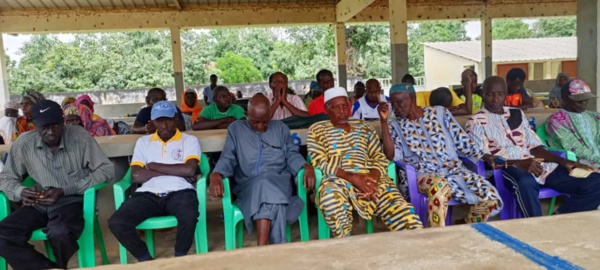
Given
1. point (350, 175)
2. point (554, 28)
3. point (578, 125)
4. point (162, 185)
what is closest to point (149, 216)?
point (162, 185)

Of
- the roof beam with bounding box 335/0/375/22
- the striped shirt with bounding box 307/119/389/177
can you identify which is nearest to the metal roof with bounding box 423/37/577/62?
the roof beam with bounding box 335/0/375/22

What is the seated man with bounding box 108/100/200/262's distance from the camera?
284 centimetres

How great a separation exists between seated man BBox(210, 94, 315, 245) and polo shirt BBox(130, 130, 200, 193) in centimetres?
23

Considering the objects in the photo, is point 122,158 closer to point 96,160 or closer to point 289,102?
point 96,160

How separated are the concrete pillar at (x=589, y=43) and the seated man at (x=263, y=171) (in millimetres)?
3931

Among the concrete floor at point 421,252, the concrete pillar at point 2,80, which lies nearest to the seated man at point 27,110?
the concrete floor at point 421,252

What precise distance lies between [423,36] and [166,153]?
101ft

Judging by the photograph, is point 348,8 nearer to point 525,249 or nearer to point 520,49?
point 525,249

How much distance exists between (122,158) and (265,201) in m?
1.47

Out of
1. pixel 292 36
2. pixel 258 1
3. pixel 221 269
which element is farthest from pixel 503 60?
pixel 221 269

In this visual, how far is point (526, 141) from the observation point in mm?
3568

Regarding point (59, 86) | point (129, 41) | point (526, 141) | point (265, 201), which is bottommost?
point (265, 201)

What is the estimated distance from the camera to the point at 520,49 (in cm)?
2284

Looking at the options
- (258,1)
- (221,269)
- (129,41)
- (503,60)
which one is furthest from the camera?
(129,41)
